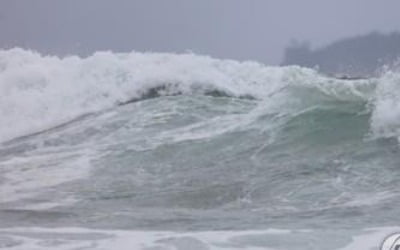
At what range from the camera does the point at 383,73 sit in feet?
32.2

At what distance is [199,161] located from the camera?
24.7 ft

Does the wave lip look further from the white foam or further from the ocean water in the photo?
the white foam

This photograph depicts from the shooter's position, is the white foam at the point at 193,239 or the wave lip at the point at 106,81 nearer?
the white foam at the point at 193,239

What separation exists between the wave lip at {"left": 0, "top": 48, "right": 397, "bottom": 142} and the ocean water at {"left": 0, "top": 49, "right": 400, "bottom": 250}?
4cm

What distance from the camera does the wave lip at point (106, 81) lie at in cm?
1293

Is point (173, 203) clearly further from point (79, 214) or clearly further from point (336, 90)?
point (336, 90)

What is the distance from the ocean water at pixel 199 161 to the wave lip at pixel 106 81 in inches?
1.7

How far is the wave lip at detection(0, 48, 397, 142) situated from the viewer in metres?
12.9

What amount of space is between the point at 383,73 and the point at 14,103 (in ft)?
21.4

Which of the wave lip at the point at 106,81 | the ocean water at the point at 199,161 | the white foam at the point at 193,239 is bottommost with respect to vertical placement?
the white foam at the point at 193,239

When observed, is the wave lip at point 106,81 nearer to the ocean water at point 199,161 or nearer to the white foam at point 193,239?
the ocean water at point 199,161

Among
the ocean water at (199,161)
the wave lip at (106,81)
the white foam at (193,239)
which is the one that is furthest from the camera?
the wave lip at (106,81)

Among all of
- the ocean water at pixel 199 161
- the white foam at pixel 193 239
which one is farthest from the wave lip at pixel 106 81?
the white foam at pixel 193 239

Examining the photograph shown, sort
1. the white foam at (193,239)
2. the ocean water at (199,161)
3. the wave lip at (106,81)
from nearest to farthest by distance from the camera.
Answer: the white foam at (193,239), the ocean water at (199,161), the wave lip at (106,81)
